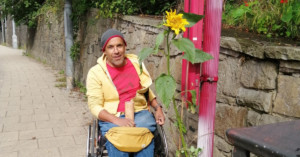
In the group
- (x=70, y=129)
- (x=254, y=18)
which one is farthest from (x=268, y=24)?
(x=70, y=129)

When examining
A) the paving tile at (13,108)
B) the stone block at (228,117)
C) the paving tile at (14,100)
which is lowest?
the paving tile at (13,108)

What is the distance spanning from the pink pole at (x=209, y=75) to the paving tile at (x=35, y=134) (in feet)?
10.2

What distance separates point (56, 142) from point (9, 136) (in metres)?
0.80

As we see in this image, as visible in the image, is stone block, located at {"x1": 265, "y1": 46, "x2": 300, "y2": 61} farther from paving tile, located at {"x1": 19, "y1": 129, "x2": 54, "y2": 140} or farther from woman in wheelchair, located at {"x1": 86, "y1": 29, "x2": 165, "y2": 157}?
paving tile, located at {"x1": 19, "y1": 129, "x2": 54, "y2": 140}

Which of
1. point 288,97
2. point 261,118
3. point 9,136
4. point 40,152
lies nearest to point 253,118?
point 261,118

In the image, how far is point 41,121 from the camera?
226 inches

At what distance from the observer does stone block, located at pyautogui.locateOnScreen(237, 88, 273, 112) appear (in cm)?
238

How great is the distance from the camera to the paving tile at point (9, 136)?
4.83 m

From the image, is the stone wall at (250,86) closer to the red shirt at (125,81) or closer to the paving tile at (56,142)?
the red shirt at (125,81)

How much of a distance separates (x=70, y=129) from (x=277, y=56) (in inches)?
152

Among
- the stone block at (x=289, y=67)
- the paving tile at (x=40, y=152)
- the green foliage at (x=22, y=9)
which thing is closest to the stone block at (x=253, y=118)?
the stone block at (x=289, y=67)

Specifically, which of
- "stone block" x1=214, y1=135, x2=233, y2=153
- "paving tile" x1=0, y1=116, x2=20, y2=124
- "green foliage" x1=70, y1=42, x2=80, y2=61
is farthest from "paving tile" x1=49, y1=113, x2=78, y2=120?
"stone block" x1=214, y1=135, x2=233, y2=153

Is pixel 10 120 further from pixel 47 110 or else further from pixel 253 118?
pixel 253 118

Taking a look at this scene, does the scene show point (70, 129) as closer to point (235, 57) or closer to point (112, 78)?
point (112, 78)
